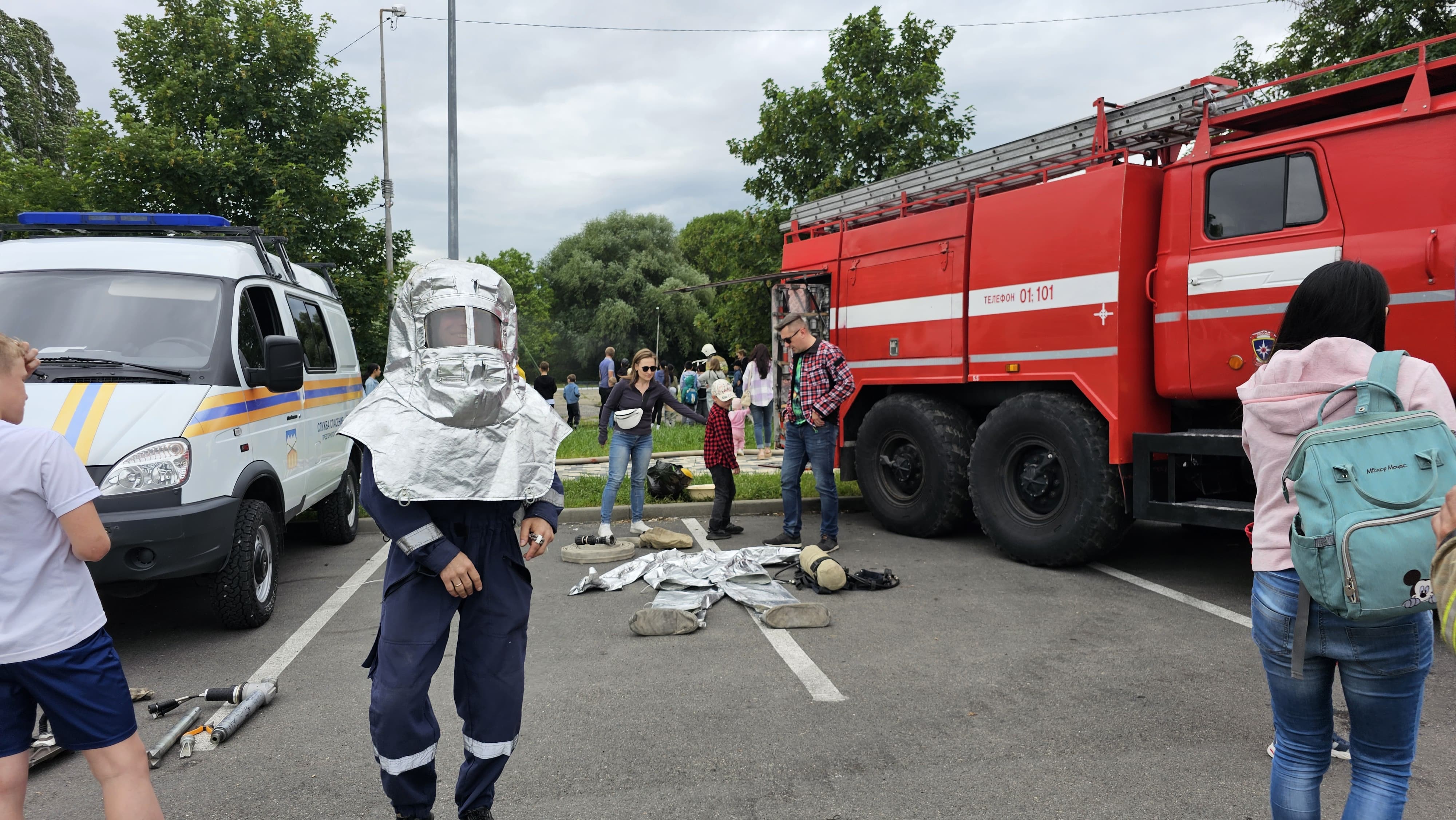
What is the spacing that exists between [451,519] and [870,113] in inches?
589

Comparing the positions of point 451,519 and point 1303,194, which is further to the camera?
point 1303,194

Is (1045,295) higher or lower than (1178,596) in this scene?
higher

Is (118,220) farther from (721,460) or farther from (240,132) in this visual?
(240,132)

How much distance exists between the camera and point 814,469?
23.9 feet

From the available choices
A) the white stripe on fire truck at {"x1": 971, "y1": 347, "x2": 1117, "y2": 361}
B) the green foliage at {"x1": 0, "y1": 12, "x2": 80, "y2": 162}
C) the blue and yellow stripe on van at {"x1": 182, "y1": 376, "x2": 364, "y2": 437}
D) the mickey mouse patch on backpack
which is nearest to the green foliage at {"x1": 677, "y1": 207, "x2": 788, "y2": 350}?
the white stripe on fire truck at {"x1": 971, "y1": 347, "x2": 1117, "y2": 361}

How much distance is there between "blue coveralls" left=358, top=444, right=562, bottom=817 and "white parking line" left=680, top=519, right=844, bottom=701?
179 centimetres

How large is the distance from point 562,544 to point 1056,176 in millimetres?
5164

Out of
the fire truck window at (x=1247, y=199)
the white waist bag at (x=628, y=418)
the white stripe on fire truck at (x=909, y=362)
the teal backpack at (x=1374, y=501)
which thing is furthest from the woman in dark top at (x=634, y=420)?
the teal backpack at (x=1374, y=501)

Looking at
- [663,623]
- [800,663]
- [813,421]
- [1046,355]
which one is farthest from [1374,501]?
[813,421]

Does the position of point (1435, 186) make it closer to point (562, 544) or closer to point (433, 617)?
point (433, 617)

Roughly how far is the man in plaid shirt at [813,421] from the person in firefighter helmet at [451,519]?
4470 millimetres

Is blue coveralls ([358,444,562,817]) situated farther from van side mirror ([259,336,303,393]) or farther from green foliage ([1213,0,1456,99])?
green foliage ([1213,0,1456,99])

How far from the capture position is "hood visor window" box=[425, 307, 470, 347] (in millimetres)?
2699

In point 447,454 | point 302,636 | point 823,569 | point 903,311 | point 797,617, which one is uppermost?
point 903,311
